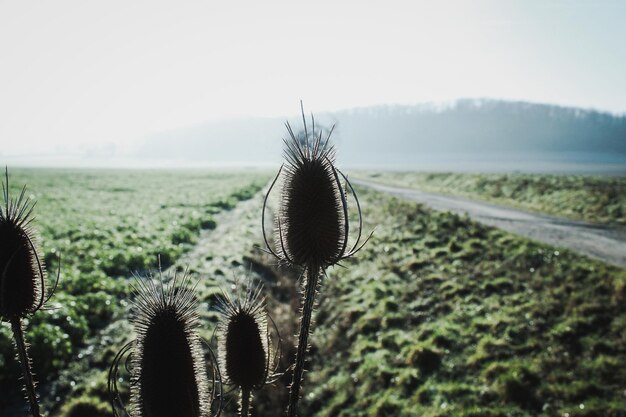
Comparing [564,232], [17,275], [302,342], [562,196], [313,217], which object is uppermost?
[313,217]

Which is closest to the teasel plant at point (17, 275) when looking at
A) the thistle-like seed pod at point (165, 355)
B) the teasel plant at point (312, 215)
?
the thistle-like seed pod at point (165, 355)

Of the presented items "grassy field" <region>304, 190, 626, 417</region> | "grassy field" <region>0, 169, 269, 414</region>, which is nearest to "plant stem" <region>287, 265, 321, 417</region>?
"grassy field" <region>0, 169, 269, 414</region>

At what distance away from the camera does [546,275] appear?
494 inches

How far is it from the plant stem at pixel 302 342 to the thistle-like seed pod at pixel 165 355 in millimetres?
454

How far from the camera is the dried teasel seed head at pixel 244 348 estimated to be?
8.16 ft

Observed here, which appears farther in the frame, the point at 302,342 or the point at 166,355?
the point at 302,342

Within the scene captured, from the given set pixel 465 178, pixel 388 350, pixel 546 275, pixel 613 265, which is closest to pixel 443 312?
pixel 388 350

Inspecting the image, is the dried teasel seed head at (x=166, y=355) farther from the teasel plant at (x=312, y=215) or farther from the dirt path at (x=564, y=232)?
the dirt path at (x=564, y=232)

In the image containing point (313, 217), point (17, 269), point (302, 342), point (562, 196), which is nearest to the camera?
point (17, 269)

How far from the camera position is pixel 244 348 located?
254 centimetres

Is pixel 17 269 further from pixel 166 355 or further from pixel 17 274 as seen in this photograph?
pixel 166 355

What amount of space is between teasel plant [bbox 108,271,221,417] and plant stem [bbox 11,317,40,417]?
383 millimetres

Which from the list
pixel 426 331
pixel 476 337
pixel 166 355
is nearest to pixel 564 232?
pixel 476 337

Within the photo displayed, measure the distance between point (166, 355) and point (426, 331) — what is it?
32.3ft
